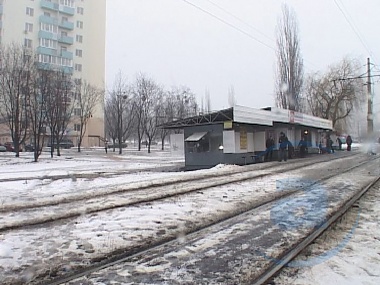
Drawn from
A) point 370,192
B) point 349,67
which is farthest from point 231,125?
point 349,67

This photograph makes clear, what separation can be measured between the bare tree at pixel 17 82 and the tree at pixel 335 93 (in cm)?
3667

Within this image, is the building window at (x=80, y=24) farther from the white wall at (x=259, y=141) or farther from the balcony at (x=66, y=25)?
the white wall at (x=259, y=141)

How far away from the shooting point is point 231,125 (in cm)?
2131

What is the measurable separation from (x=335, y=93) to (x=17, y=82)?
136ft

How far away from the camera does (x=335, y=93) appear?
1934 inches

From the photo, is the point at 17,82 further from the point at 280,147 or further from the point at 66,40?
the point at 66,40

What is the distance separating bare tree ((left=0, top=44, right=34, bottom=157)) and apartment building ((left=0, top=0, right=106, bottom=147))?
1402 inches

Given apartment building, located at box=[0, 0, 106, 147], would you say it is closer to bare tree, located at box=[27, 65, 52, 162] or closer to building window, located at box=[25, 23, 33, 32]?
building window, located at box=[25, 23, 33, 32]

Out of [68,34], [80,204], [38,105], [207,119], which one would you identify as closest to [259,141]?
[207,119]

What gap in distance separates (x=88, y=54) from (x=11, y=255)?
272ft

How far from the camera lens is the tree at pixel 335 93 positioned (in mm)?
47719

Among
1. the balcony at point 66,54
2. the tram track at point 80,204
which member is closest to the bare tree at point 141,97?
the balcony at point 66,54

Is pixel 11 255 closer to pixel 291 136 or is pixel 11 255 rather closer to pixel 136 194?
pixel 136 194

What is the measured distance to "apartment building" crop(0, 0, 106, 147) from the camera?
237ft
